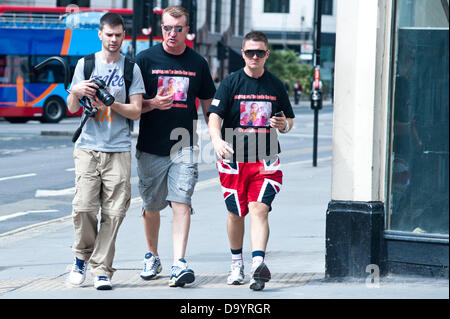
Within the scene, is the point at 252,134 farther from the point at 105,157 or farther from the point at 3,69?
the point at 3,69

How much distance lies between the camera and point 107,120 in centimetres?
627

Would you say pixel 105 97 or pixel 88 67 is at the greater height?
pixel 88 67

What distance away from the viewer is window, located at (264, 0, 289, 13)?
7950 centimetres

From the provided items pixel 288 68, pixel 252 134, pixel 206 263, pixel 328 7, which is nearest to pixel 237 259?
pixel 252 134

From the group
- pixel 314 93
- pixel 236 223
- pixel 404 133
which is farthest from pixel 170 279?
pixel 314 93

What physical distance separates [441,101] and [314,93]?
10.3 m

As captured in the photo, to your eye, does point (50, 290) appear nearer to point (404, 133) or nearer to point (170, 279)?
point (170, 279)

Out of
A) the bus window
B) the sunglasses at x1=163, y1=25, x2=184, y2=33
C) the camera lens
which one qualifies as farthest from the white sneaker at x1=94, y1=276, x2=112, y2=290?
the bus window

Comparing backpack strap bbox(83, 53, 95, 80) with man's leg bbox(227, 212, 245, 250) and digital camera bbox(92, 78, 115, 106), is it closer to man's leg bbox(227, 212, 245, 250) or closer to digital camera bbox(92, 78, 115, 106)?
digital camera bbox(92, 78, 115, 106)

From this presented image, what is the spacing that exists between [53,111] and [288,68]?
33.8 m

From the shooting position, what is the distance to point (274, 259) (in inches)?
301

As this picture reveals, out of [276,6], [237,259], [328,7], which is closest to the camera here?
[237,259]

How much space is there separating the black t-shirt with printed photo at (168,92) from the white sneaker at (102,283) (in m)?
0.99

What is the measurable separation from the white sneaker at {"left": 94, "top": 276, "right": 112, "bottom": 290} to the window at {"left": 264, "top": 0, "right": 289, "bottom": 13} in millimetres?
74847
